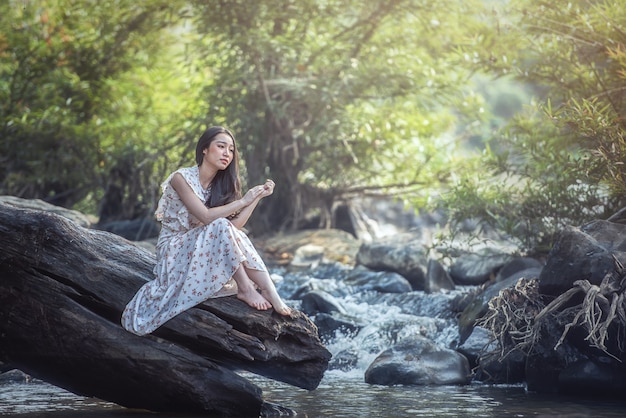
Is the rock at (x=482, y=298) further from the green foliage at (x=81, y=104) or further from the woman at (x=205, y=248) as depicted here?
the green foliage at (x=81, y=104)

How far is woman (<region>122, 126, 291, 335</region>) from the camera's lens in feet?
17.9

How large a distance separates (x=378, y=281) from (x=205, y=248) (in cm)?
632

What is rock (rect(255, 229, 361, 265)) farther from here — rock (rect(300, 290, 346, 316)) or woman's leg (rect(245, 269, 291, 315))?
woman's leg (rect(245, 269, 291, 315))

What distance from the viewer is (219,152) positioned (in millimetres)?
6027

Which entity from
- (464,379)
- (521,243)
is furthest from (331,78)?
(464,379)

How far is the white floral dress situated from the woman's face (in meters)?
0.49

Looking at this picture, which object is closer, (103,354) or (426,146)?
(103,354)

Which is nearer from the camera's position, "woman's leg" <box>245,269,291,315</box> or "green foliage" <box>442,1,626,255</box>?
"woman's leg" <box>245,269,291,315</box>

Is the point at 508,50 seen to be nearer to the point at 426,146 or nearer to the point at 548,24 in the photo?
the point at 548,24

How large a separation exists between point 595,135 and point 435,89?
6631mm

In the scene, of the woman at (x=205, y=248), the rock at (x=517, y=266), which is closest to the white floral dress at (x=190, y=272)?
the woman at (x=205, y=248)

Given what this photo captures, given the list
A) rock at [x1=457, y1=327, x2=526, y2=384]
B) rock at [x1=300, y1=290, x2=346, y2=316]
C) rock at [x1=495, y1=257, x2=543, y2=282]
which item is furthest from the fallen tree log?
rock at [x1=495, y1=257, x2=543, y2=282]

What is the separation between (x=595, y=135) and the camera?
830 centimetres

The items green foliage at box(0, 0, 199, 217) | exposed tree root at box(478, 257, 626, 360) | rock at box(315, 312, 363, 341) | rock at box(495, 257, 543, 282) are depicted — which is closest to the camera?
exposed tree root at box(478, 257, 626, 360)
